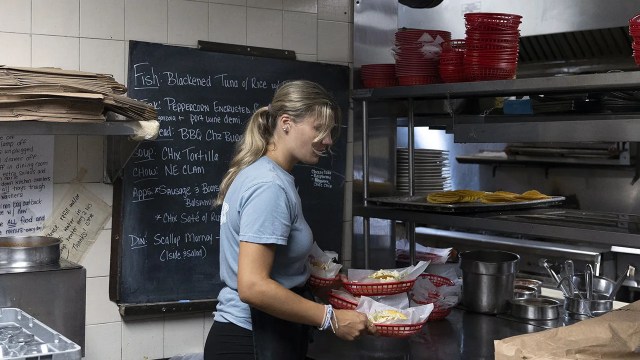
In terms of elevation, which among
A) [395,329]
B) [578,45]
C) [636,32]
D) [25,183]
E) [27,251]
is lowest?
[395,329]

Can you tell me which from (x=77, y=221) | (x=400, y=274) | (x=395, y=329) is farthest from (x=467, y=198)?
(x=77, y=221)

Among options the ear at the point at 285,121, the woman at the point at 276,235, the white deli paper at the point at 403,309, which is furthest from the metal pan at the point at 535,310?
the ear at the point at 285,121

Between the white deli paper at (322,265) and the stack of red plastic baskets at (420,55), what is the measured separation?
44.5 inches

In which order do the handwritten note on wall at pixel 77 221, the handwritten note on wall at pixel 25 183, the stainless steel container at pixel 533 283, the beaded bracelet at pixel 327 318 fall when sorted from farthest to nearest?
the stainless steel container at pixel 533 283
the handwritten note on wall at pixel 77 221
the handwritten note on wall at pixel 25 183
the beaded bracelet at pixel 327 318

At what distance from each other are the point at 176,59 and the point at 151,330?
3.90 ft

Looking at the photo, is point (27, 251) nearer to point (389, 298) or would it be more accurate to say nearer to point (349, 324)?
point (349, 324)

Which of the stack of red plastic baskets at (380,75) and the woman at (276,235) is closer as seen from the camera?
the woman at (276,235)

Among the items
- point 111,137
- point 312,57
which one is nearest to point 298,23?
point 312,57

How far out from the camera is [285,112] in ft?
8.74

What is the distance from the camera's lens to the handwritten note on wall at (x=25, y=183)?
126 inches

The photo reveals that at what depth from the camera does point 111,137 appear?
3377 millimetres

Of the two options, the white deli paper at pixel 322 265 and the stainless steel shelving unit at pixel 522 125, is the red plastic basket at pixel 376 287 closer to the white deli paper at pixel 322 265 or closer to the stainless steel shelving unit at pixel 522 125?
the white deli paper at pixel 322 265

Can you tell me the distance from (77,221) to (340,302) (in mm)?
1154

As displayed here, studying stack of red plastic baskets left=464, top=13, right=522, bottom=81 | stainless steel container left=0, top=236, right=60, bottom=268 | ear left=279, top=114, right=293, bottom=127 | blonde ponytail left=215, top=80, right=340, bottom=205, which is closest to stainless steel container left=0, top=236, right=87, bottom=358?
stainless steel container left=0, top=236, right=60, bottom=268
